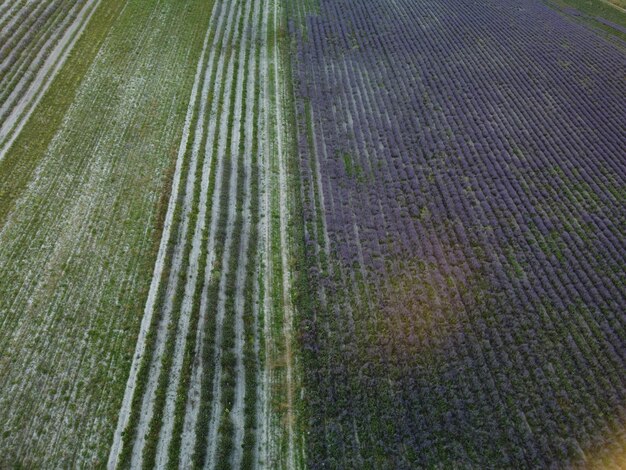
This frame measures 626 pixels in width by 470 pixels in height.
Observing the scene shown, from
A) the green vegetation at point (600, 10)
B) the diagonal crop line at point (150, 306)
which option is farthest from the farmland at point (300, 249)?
the green vegetation at point (600, 10)

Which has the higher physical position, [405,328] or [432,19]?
[432,19]

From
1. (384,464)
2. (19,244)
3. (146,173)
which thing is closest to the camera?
(384,464)

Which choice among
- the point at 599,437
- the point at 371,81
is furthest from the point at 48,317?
the point at 371,81

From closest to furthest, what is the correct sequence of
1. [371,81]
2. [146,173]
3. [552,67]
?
1. [146,173]
2. [371,81]
3. [552,67]

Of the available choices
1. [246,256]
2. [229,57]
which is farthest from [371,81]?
[246,256]

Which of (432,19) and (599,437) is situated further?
(432,19)

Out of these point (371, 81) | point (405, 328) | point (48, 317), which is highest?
point (371, 81)

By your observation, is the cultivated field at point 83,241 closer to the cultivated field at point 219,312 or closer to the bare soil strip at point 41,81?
the bare soil strip at point 41,81

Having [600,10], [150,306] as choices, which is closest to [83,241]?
[150,306]

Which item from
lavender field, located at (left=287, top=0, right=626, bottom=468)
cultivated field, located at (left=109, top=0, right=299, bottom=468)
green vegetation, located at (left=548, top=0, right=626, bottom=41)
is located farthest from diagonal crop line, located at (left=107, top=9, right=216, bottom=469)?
green vegetation, located at (left=548, top=0, right=626, bottom=41)

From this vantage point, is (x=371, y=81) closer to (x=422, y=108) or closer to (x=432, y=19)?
(x=422, y=108)
